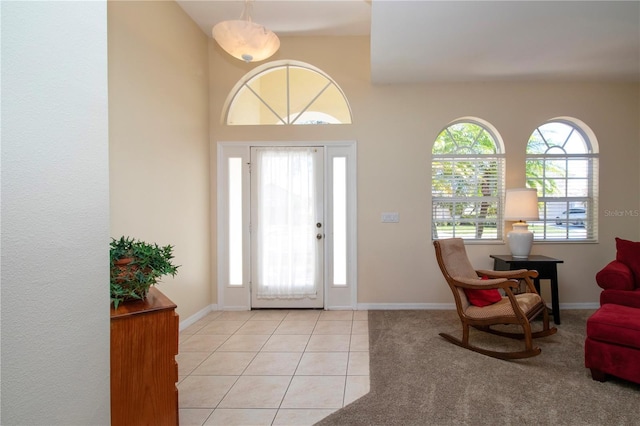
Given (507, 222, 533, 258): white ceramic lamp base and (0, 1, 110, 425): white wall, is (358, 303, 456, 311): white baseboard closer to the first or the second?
(507, 222, 533, 258): white ceramic lamp base

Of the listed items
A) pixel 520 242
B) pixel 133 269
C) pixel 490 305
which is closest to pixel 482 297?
pixel 490 305

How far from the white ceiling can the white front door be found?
1344 millimetres

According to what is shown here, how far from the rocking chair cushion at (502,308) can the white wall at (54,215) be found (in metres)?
2.76

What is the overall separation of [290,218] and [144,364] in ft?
9.50

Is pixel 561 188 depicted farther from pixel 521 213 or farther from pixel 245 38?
pixel 245 38

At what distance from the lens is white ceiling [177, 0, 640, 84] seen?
2855 millimetres

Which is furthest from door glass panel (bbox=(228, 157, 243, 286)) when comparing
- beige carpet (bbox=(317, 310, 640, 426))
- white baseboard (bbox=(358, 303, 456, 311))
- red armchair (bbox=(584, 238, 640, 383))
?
red armchair (bbox=(584, 238, 640, 383))

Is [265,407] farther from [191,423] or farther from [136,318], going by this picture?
[136,318]

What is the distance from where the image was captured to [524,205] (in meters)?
4.00

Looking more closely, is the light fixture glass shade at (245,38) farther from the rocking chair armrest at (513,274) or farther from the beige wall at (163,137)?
the rocking chair armrest at (513,274)

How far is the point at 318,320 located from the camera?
4.10 m

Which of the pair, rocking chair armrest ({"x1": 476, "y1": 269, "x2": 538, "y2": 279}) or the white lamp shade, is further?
the white lamp shade

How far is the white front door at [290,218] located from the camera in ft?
14.7

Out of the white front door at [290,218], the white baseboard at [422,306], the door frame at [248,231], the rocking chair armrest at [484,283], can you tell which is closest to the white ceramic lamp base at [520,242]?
the white baseboard at [422,306]
